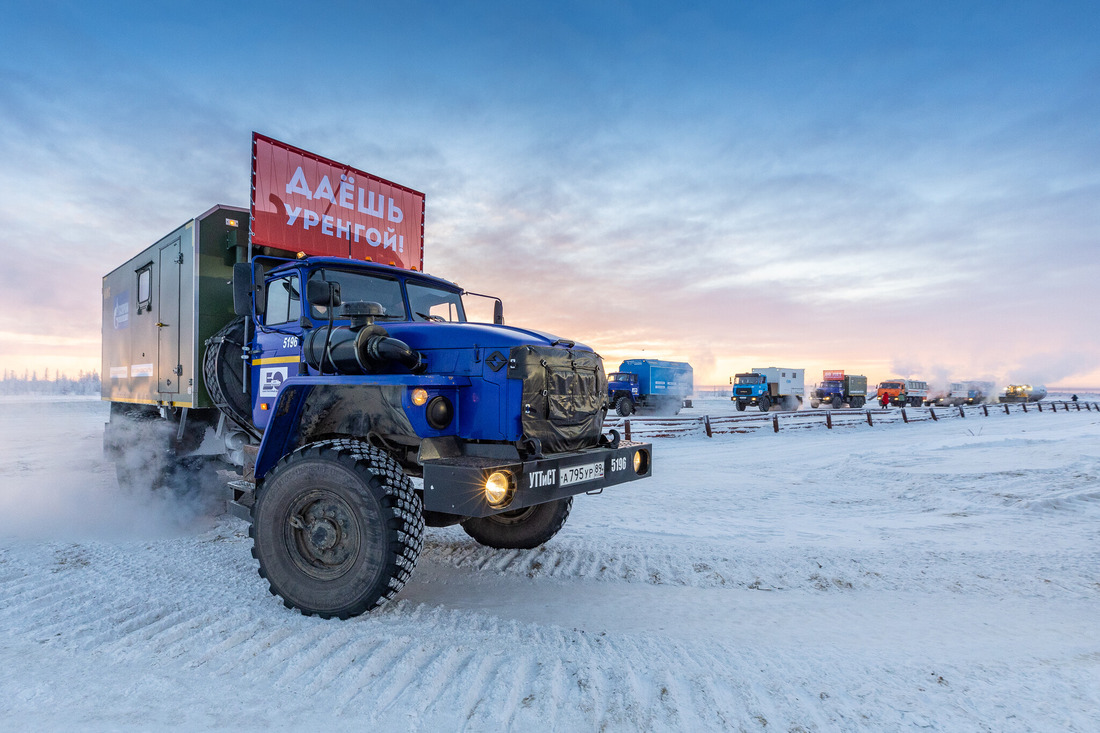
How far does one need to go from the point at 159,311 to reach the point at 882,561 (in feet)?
29.1

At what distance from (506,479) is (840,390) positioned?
41491 millimetres

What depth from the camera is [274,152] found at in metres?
6.76

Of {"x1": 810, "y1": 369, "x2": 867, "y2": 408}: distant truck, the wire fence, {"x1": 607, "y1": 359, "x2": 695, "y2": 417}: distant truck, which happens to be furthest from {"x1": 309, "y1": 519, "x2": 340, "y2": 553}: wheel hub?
{"x1": 810, "y1": 369, "x2": 867, "y2": 408}: distant truck

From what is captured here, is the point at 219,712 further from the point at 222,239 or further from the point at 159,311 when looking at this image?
the point at 159,311

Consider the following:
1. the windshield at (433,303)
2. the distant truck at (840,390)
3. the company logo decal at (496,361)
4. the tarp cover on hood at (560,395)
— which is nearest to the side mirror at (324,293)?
the windshield at (433,303)

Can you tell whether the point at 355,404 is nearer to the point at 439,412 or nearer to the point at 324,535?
the point at 439,412

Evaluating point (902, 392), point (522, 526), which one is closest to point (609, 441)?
point (522, 526)

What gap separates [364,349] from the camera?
4117 mm

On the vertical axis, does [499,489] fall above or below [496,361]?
below

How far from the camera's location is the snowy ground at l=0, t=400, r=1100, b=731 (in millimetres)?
2738

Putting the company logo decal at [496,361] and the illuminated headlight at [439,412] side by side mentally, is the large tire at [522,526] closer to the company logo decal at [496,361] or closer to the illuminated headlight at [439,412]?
the illuminated headlight at [439,412]

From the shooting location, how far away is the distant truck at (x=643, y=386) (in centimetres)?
3300

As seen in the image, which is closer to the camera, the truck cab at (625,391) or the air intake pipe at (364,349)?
the air intake pipe at (364,349)

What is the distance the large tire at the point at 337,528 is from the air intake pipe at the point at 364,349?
0.58 metres
